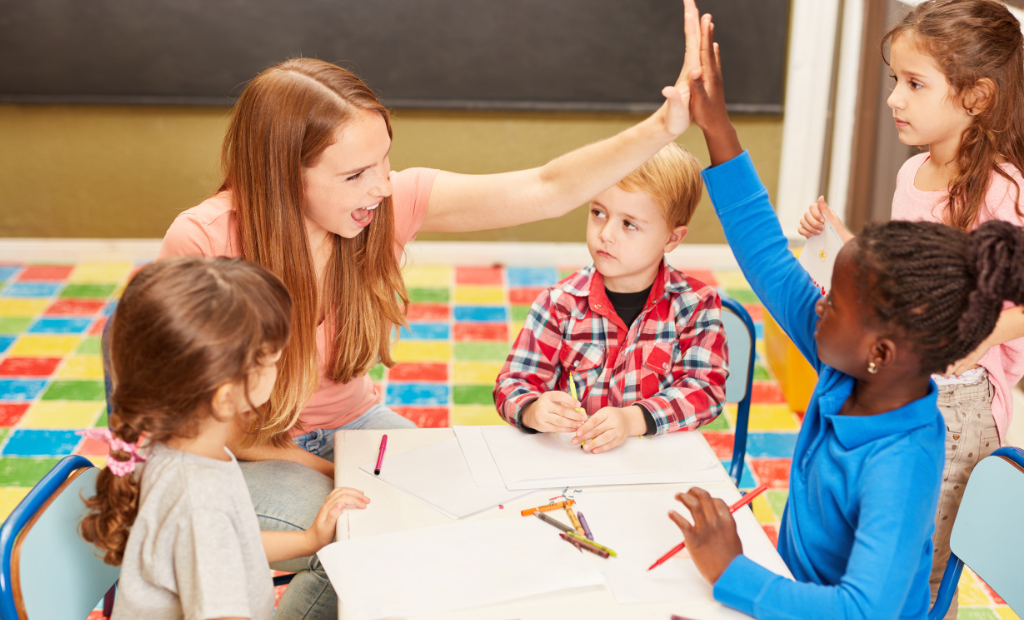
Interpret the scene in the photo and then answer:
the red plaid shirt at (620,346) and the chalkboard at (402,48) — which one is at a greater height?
the chalkboard at (402,48)

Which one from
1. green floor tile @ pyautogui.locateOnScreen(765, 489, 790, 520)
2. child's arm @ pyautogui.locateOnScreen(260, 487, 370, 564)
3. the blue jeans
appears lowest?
green floor tile @ pyautogui.locateOnScreen(765, 489, 790, 520)

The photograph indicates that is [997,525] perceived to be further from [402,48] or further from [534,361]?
[402,48]

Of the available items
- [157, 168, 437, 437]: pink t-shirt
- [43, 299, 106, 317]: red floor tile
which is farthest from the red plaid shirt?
[43, 299, 106, 317]: red floor tile

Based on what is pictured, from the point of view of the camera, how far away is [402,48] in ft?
12.9

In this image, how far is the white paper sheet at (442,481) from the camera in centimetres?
128

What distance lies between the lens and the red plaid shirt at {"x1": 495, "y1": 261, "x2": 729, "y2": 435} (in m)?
1.66

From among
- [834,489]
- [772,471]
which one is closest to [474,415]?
[772,471]

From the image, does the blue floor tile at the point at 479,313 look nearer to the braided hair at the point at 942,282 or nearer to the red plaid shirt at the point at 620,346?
the red plaid shirt at the point at 620,346

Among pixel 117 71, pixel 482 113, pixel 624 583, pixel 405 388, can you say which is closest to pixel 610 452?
pixel 624 583

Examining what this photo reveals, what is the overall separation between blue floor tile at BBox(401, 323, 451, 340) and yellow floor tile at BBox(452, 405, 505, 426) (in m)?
0.60

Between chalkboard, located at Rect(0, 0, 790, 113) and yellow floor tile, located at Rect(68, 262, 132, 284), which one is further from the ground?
chalkboard, located at Rect(0, 0, 790, 113)

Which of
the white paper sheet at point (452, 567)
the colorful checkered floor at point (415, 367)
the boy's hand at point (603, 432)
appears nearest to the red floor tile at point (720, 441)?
the colorful checkered floor at point (415, 367)

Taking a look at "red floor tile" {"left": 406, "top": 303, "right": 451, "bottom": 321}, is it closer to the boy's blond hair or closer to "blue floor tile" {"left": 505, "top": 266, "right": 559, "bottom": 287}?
"blue floor tile" {"left": 505, "top": 266, "right": 559, "bottom": 287}

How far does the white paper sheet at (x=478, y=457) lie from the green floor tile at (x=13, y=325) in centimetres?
278
